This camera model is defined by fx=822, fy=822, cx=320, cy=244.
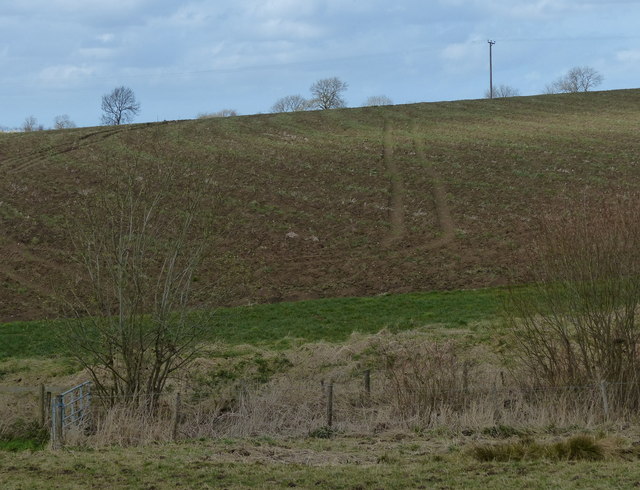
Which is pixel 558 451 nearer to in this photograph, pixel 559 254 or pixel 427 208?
pixel 559 254

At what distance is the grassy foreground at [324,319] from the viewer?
2625 centimetres

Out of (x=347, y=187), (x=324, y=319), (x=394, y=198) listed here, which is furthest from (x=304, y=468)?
(x=347, y=187)

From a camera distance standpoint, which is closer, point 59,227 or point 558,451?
point 558,451

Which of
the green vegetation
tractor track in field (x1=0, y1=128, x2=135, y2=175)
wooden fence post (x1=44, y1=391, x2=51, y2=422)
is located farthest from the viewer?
tractor track in field (x1=0, y1=128, x2=135, y2=175)

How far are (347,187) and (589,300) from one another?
34705 millimetres

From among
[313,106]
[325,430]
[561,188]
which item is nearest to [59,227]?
[561,188]

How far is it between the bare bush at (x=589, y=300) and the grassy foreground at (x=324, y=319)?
7.78 meters

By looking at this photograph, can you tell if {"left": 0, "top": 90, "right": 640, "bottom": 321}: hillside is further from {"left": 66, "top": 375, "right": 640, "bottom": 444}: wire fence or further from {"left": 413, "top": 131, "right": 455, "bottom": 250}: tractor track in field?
{"left": 66, "top": 375, "right": 640, "bottom": 444}: wire fence

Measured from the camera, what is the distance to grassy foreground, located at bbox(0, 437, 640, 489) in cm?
1043

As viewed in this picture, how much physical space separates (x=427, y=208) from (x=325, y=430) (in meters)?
32.2

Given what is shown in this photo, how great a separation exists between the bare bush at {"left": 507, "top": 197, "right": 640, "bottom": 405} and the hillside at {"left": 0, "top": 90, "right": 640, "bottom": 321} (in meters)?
11.0

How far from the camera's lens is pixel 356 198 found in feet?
159

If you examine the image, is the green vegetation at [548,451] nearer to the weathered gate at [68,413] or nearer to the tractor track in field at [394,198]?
the weathered gate at [68,413]

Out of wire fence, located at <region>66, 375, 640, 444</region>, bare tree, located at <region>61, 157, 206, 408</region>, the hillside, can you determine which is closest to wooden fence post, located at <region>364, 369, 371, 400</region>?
wire fence, located at <region>66, 375, 640, 444</region>
